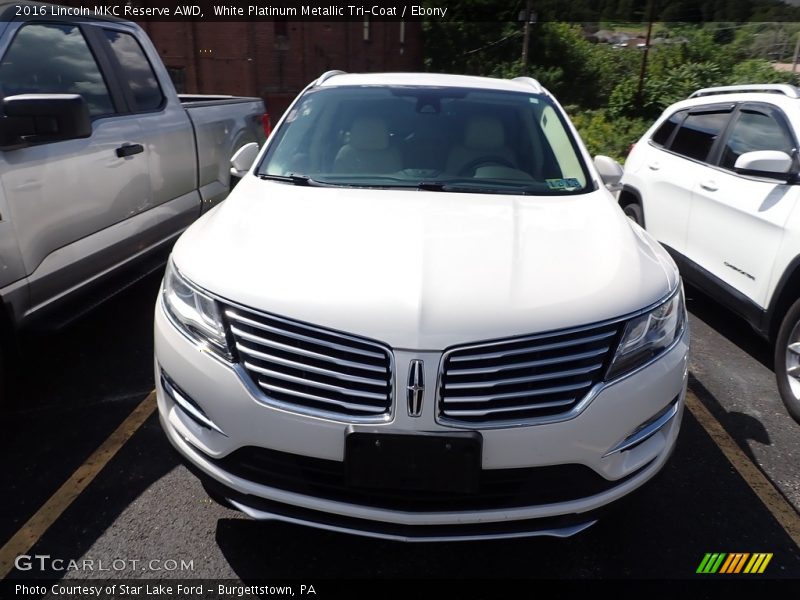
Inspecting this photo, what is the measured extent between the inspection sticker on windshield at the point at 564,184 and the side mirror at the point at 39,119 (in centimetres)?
224

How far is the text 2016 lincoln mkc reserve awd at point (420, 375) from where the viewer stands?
1.92 metres

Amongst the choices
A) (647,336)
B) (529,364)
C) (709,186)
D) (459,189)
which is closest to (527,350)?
(529,364)

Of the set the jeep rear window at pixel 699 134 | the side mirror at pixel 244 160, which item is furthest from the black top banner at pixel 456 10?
the jeep rear window at pixel 699 134

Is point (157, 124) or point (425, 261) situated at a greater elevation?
point (157, 124)

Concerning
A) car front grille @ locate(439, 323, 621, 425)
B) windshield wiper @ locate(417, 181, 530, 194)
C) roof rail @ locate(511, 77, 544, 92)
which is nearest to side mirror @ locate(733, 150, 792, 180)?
roof rail @ locate(511, 77, 544, 92)

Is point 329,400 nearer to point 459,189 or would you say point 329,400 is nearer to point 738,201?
point 459,189

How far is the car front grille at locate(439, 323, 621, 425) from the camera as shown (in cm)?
192

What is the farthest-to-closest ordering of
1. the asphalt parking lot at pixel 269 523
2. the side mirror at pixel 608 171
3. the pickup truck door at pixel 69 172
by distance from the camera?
the side mirror at pixel 608 171
the pickup truck door at pixel 69 172
the asphalt parking lot at pixel 269 523

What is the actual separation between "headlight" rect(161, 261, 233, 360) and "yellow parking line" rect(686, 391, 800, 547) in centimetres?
234

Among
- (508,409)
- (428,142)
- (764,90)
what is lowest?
(508,409)

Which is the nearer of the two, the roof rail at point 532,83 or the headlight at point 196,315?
the headlight at point 196,315

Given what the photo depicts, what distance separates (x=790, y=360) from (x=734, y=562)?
157 cm

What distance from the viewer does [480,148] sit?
10.9ft

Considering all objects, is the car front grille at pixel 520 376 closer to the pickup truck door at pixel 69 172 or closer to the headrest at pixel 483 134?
the headrest at pixel 483 134
